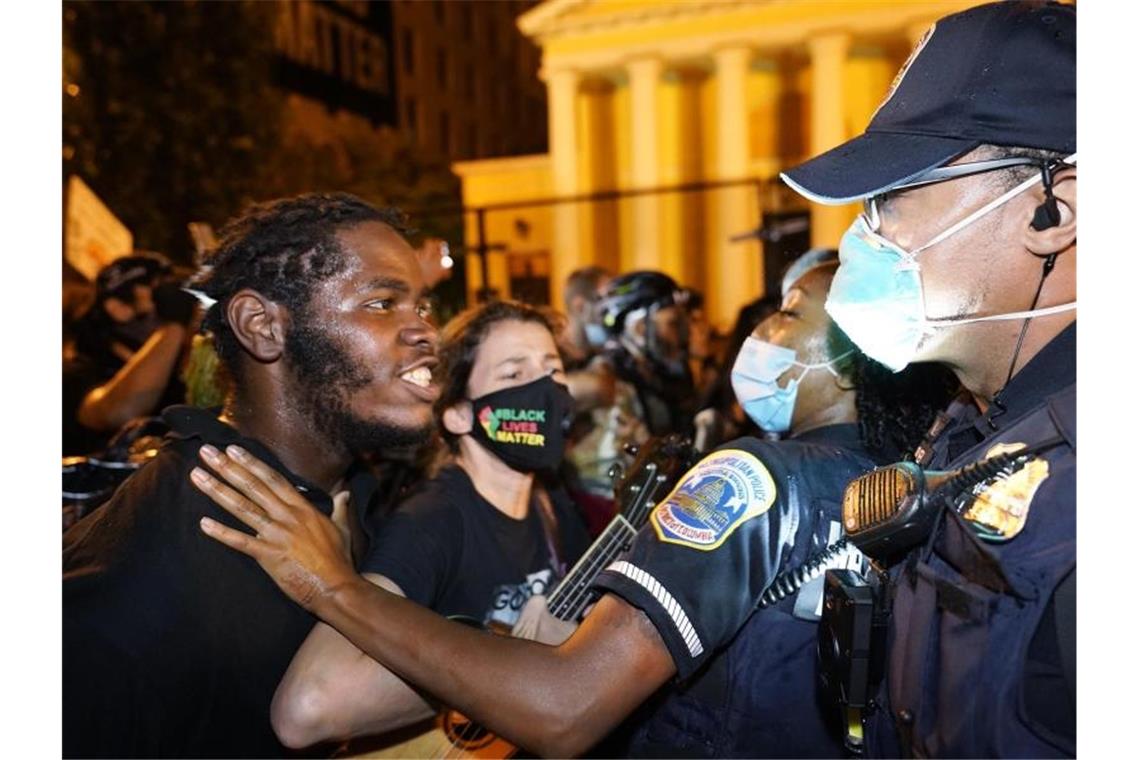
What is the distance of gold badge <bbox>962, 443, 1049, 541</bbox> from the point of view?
1.60 metres

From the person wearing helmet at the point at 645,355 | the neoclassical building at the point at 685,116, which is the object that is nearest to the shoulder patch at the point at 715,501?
the person wearing helmet at the point at 645,355

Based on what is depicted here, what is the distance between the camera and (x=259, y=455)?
251 cm

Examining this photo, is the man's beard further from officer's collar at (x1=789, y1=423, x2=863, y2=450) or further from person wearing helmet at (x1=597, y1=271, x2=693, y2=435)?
person wearing helmet at (x1=597, y1=271, x2=693, y2=435)

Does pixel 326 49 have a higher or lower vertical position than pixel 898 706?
higher

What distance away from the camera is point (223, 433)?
2.47 metres

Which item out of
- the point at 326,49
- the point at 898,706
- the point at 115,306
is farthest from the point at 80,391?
the point at 326,49

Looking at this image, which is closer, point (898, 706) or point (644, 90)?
point (898, 706)

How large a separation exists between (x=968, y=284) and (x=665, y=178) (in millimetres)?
33589

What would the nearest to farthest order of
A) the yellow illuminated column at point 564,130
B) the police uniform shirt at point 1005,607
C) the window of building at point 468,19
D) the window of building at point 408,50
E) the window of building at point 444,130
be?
the police uniform shirt at point 1005,607, the yellow illuminated column at point 564,130, the window of building at point 408,50, the window of building at point 444,130, the window of building at point 468,19

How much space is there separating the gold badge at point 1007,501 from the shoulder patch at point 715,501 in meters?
0.51

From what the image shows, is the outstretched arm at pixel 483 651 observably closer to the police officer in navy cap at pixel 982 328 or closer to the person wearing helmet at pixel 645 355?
the police officer in navy cap at pixel 982 328

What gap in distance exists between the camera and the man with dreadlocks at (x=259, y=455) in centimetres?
213

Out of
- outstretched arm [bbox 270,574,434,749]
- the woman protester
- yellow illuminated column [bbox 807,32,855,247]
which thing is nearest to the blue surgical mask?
the woman protester
